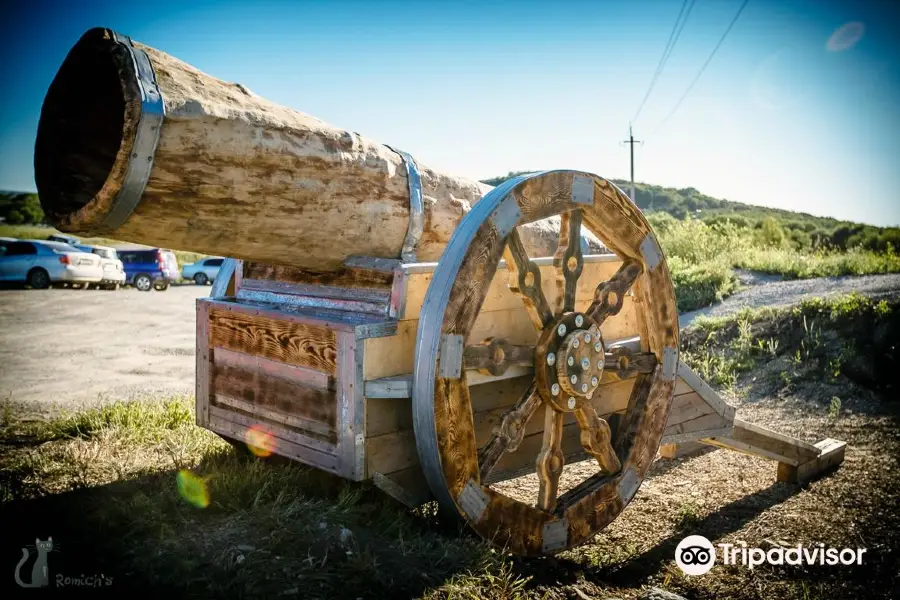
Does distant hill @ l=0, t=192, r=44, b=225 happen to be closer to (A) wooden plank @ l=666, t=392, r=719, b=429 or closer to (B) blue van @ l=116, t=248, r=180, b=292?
(B) blue van @ l=116, t=248, r=180, b=292

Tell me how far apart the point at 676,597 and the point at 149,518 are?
→ 2320mm

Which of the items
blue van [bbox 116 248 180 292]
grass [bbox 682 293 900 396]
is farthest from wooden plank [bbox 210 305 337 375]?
blue van [bbox 116 248 180 292]

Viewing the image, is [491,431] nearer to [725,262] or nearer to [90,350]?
[90,350]

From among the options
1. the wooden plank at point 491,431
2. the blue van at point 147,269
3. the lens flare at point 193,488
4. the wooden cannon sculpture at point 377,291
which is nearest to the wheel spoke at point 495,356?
the wooden cannon sculpture at point 377,291

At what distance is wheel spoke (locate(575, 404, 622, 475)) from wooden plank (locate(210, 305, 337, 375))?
1.20 m

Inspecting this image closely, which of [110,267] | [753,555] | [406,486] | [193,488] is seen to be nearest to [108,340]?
[193,488]

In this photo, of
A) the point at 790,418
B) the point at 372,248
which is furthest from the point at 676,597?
the point at 790,418

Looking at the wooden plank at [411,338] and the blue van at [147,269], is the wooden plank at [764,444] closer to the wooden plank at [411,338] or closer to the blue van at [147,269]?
the wooden plank at [411,338]

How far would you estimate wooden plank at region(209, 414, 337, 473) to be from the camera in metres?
2.98

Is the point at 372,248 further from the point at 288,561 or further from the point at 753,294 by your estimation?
the point at 753,294

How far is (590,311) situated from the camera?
3.34m

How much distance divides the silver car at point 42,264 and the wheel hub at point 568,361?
19.0 m

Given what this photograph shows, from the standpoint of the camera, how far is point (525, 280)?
301cm

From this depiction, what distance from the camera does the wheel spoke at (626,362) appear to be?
3.41m
